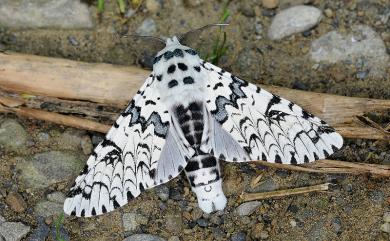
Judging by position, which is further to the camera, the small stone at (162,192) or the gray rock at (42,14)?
the gray rock at (42,14)

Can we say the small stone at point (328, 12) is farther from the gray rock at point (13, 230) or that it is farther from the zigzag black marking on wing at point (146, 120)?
the gray rock at point (13, 230)

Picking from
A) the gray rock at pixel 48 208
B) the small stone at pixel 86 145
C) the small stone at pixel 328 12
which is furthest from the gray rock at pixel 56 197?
the small stone at pixel 328 12

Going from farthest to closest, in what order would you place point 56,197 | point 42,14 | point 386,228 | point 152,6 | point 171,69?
1. point 152,6
2. point 42,14
3. point 56,197
4. point 171,69
5. point 386,228

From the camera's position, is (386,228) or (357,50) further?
(357,50)

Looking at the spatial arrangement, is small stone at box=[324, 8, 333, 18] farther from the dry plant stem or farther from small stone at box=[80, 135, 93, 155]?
small stone at box=[80, 135, 93, 155]

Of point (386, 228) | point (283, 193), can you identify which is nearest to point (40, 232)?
point (283, 193)

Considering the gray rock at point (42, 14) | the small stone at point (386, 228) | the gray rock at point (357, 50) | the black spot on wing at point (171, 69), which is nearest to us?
the small stone at point (386, 228)

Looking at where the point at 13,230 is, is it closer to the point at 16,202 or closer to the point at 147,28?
the point at 16,202

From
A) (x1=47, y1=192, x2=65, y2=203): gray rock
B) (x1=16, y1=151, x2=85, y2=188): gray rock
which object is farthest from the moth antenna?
(x1=47, y1=192, x2=65, y2=203): gray rock
